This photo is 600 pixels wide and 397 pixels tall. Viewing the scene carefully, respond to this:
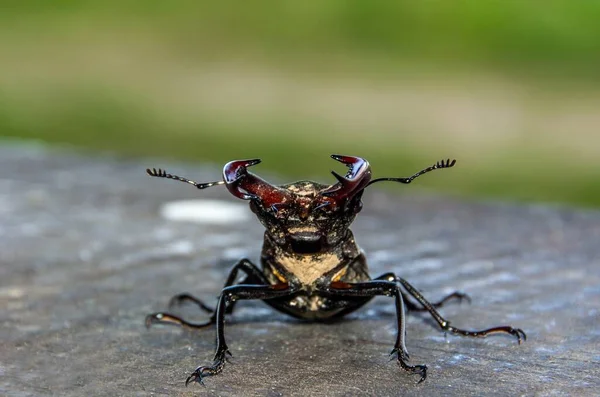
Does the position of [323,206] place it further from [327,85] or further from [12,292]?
[327,85]

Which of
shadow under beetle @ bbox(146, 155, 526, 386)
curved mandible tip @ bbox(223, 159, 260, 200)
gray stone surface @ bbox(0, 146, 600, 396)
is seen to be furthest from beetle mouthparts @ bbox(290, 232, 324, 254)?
gray stone surface @ bbox(0, 146, 600, 396)

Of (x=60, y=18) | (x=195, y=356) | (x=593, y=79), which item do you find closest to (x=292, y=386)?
(x=195, y=356)

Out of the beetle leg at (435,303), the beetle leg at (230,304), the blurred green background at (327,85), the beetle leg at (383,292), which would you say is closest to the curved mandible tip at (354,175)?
the beetle leg at (383,292)

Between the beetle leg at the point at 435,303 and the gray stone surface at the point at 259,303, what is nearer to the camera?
the gray stone surface at the point at 259,303

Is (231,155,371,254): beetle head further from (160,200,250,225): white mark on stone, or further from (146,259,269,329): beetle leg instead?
(160,200,250,225): white mark on stone

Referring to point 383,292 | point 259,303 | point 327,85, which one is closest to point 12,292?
point 259,303

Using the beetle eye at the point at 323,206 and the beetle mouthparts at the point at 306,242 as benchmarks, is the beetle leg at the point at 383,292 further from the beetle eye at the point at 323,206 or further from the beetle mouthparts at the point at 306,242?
the beetle eye at the point at 323,206
